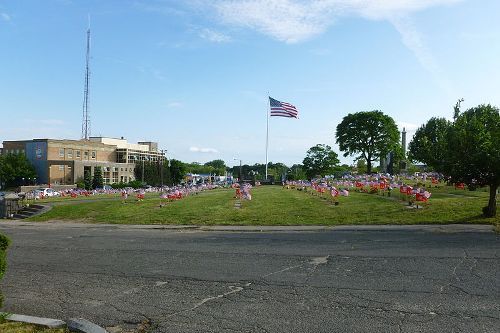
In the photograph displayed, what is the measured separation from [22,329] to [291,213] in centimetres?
1661

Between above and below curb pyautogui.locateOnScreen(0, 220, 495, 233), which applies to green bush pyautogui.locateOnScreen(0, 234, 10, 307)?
above

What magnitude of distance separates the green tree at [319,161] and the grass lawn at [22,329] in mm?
75632

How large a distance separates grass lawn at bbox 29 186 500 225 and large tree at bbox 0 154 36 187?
7165 cm

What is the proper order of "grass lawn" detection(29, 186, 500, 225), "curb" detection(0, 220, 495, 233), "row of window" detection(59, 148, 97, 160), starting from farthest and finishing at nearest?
"row of window" detection(59, 148, 97, 160)
"grass lawn" detection(29, 186, 500, 225)
"curb" detection(0, 220, 495, 233)

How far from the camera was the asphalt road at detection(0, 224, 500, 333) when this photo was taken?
6.04 m

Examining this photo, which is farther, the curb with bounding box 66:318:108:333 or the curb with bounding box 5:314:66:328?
the curb with bounding box 5:314:66:328

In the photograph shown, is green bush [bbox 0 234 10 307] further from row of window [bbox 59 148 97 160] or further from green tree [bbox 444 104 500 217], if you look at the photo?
row of window [bbox 59 148 97 160]

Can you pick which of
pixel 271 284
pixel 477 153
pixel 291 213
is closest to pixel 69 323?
pixel 271 284

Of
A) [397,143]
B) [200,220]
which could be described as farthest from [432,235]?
[397,143]

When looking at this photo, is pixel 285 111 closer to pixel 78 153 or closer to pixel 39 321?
pixel 39 321

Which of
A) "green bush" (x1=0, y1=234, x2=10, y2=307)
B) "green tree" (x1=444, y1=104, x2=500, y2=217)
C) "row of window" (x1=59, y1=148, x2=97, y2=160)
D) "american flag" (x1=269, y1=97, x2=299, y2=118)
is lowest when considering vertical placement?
"green bush" (x1=0, y1=234, x2=10, y2=307)

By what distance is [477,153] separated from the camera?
16.8 metres

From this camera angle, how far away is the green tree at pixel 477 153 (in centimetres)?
1670

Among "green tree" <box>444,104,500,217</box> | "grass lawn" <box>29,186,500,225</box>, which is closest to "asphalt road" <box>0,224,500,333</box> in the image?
"green tree" <box>444,104,500,217</box>
